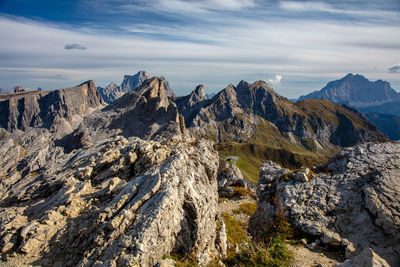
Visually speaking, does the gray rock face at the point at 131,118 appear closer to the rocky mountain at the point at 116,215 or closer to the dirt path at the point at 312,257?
the rocky mountain at the point at 116,215

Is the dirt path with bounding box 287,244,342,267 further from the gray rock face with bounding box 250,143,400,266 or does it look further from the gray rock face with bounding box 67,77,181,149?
the gray rock face with bounding box 67,77,181,149

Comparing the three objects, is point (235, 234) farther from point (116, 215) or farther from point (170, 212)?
point (116, 215)

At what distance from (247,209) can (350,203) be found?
1888 cm

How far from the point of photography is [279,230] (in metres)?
17.5

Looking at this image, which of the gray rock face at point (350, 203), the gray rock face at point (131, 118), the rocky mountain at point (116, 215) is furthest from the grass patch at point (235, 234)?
the gray rock face at point (131, 118)

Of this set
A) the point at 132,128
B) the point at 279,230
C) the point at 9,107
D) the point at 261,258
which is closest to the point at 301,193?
the point at 279,230

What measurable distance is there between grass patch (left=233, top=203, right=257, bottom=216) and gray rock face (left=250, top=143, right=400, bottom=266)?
10.5 metres

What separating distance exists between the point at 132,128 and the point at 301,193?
129660 mm

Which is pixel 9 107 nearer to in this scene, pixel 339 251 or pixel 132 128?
pixel 132 128

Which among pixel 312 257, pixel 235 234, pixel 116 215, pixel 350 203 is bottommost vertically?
pixel 235 234

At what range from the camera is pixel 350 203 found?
693 inches

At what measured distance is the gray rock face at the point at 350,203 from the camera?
14625 millimetres

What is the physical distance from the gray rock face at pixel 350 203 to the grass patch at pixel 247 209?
10467 mm

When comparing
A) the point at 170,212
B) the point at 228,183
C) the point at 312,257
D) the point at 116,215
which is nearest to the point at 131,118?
the point at 228,183
